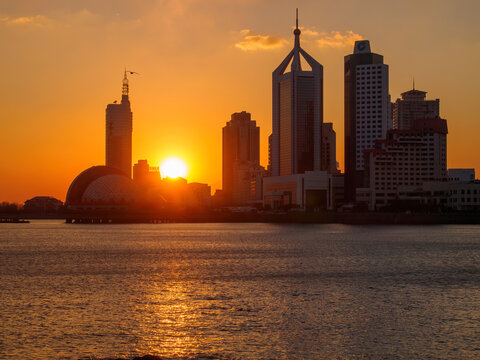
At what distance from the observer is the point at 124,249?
265ft

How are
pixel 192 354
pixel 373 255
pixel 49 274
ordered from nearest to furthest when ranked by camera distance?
pixel 192 354, pixel 49 274, pixel 373 255

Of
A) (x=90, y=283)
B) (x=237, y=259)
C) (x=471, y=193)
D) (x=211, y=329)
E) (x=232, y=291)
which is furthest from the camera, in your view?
(x=471, y=193)

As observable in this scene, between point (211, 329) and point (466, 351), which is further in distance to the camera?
point (211, 329)

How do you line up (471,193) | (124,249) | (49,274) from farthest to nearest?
(471,193) → (124,249) → (49,274)

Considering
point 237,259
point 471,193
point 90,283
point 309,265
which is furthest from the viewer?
point 471,193

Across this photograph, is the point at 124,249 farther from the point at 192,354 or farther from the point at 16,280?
the point at 192,354

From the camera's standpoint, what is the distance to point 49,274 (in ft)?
164

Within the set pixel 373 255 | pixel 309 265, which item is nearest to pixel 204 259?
pixel 309 265

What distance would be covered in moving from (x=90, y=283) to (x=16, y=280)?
625cm

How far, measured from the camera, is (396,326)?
2820 cm

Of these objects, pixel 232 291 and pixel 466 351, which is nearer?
pixel 466 351

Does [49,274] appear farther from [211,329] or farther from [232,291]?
[211,329]

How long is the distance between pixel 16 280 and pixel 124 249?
35.2m

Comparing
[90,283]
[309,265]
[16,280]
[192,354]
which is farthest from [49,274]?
[192,354]
